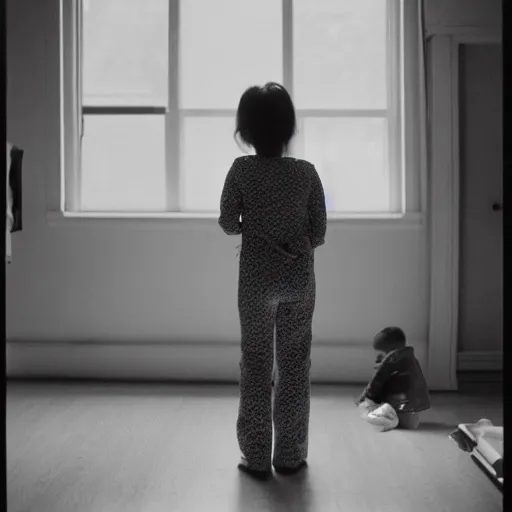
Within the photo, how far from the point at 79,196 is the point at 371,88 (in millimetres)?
1770

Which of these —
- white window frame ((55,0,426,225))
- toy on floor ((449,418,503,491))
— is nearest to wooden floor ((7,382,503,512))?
toy on floor ((449,418,503,491))

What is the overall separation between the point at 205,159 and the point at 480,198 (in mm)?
1578

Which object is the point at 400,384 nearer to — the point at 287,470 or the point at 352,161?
the point at 287,470

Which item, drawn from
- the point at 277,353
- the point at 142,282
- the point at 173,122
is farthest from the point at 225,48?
the point at 277,353

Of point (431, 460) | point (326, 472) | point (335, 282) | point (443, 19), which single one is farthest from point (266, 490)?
point (443, 19)

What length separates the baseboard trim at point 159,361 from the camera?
3.65m

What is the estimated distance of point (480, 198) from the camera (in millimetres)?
3805

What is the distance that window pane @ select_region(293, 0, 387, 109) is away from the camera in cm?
377

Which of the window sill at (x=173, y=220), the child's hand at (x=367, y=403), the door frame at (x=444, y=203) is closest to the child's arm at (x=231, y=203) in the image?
the child's hand at (x=367, y=403)

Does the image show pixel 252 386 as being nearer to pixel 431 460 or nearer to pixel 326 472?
pixel 326 472

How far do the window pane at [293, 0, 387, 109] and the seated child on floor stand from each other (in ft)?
4.92

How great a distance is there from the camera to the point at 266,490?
2.05 meters

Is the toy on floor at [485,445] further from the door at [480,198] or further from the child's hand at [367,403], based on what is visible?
the door at [480,198]

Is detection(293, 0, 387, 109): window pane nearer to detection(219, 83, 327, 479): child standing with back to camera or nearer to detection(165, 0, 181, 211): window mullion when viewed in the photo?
detection(165, 0, 181, 211): window mullion
